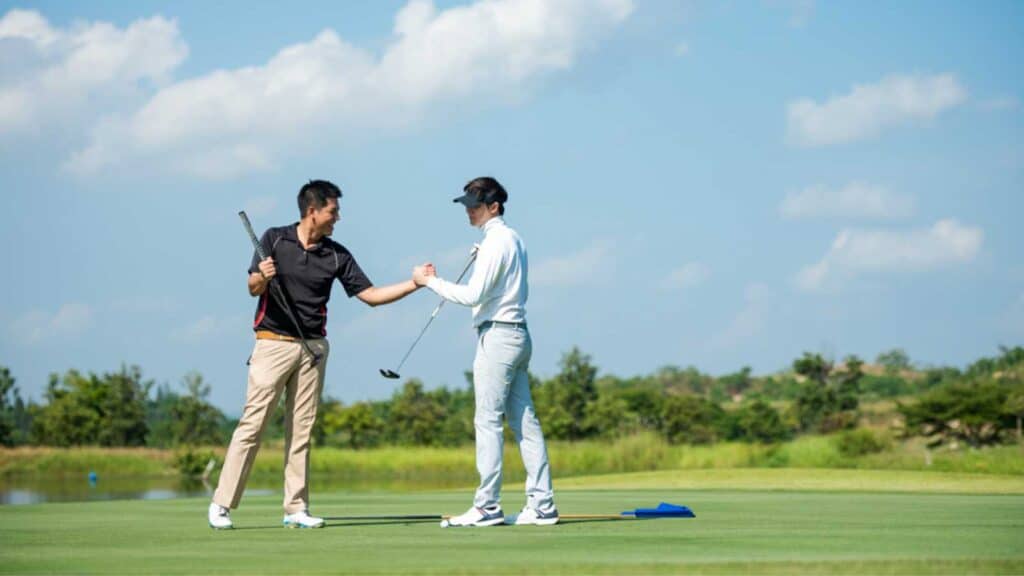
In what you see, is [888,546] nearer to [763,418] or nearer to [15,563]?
[15,563]

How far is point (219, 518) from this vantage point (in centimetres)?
793

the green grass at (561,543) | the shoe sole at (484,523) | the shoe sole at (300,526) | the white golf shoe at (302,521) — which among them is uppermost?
the white golf shoe at (302,521)

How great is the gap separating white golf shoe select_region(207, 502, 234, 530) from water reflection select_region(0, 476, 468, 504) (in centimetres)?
1934

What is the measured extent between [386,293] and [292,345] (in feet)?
2.49

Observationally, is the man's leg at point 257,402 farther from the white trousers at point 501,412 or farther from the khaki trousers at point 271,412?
the white trousers at point 501,412

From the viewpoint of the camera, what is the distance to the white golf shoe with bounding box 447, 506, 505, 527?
7.83 meters

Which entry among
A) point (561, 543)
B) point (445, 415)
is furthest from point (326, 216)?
point (445, 415)

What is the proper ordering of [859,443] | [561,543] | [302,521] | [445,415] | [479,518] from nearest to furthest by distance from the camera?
[561,543] → [479,518] → [302,521] → [859,443] → [445,415]

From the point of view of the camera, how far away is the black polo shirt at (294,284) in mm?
8133

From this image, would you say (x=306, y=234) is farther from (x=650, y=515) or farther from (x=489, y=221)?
(x=650, y=515)

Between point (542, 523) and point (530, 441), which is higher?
point (530, 441)

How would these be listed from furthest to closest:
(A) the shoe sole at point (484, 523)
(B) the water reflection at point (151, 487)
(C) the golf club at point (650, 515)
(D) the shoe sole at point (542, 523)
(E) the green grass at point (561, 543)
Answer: (B) the water reflection at point (151, 487) < (C) the golf club at point (650, 515) < (D) the shoe sole at point (542, 523) < (A) the shoe sole at point (484, 523) < (E) the green grass at point (561, 543)

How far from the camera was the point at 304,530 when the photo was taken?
7.74 m

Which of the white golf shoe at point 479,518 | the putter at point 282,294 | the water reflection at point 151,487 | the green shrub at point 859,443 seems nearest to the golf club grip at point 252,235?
the putter at point 282,294
